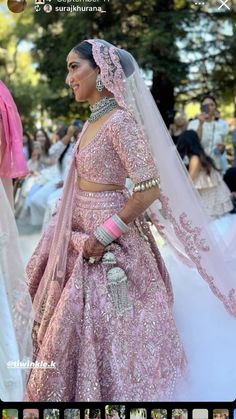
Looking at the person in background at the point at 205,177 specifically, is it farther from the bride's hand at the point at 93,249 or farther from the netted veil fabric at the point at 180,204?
the bride's hand at the point at 93,249

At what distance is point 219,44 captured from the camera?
6906 millimetres

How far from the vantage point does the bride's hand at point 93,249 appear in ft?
7.38

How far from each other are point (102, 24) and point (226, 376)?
514 cm

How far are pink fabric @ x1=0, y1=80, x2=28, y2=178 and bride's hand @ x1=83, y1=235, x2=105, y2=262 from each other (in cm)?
39

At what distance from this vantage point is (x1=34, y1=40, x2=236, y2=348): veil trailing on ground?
2.37 meters

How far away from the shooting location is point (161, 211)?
2.73m

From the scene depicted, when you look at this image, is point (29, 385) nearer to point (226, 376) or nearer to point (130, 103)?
point (226, 376)

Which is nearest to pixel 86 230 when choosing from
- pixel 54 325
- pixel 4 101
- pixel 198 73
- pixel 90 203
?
pixel 90 203

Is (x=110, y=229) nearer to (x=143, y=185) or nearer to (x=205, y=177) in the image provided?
(x=143, y=185)

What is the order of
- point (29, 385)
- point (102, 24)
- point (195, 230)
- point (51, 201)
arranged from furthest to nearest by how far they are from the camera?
point (102, 24) < point (51, 201) < point (195, 230) < point (29, 385)

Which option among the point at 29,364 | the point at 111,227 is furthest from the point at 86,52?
the point at 29,364

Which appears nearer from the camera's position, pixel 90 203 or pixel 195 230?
pixel 90 203

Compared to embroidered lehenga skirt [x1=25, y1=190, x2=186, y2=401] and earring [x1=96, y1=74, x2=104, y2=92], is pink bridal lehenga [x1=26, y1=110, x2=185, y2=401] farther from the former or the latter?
earring [x1=96, y1=74, x2=104, y2=92]

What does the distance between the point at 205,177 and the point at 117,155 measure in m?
2.58
